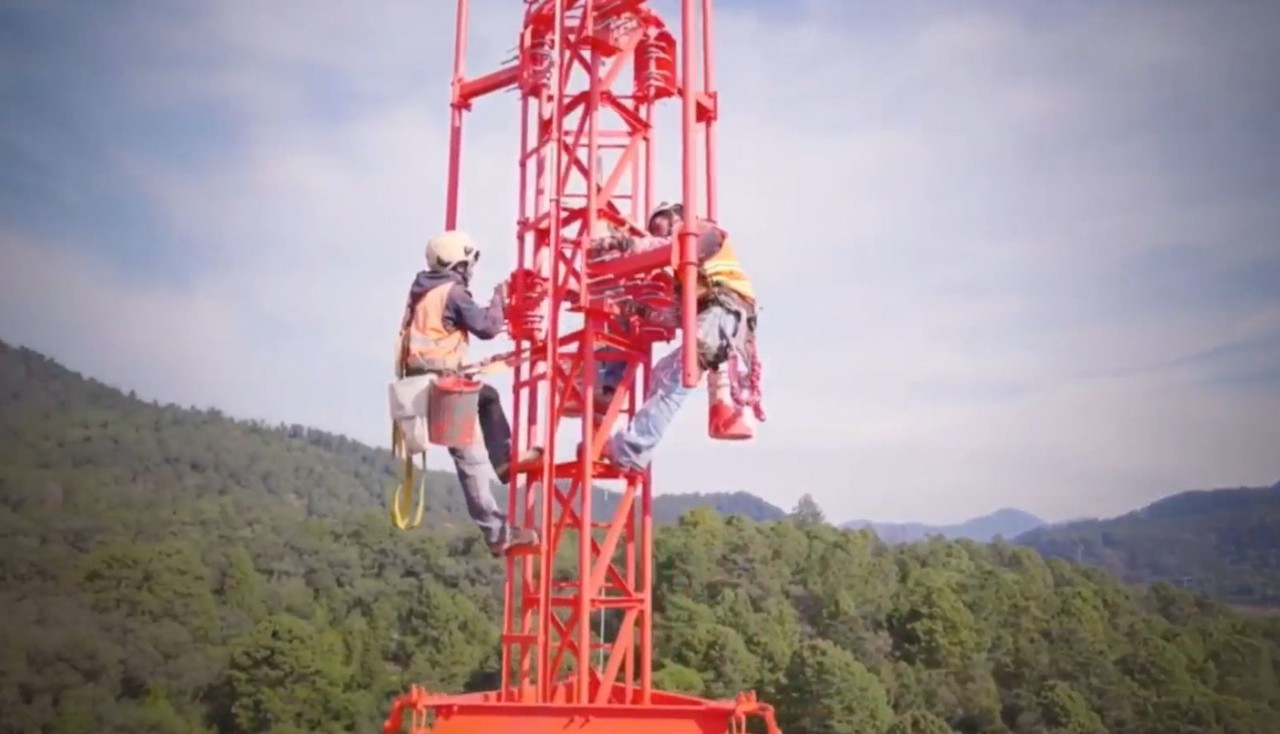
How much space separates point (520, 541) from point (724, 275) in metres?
2.71

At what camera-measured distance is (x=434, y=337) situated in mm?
8469

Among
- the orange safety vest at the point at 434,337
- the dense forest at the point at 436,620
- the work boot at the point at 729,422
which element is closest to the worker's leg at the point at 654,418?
the work boot at the point at 729,422

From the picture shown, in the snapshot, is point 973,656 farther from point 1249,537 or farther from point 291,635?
point 291,635

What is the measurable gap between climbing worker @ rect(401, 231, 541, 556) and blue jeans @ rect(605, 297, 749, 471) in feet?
2.88

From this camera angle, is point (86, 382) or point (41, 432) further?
point (86, 382)

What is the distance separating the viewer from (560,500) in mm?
9062

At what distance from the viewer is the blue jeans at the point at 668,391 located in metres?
8.10

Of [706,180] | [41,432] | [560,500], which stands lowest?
[560,500]

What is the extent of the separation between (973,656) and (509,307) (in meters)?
53.0

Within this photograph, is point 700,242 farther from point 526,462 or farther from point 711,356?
point 526,462

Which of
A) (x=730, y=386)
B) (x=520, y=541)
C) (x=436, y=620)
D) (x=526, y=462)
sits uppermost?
(x=730, y=386)

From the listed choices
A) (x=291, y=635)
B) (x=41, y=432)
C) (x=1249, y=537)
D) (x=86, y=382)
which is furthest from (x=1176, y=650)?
(x=86, y=382)

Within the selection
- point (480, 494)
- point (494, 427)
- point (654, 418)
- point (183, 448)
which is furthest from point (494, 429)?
point (183, 448)

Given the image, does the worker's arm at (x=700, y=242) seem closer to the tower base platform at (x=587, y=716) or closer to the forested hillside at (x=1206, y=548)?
the tower base platform at (x=587, y=716)
